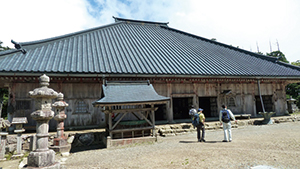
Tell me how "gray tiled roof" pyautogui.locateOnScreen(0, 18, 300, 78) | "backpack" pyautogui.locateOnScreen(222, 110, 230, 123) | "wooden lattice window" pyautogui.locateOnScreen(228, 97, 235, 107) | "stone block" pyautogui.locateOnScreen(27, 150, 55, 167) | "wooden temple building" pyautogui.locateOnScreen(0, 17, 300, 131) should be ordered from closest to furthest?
"stone block" pyautogui.locateOnScreen(27, 150, 55, 167) → "backpack" pyautogui.locateOnScreen(222, 110, 230, 123) → "wooden temple building" pyautogui.locateOnScreen(0, 17, 300, 131) → "gray tiled roof" pyautogui.locateOnScreen(0, 18, 300, 78) → "wooden lattice window" pyautogui.locateOnScreen(228, 97, 235, 107)

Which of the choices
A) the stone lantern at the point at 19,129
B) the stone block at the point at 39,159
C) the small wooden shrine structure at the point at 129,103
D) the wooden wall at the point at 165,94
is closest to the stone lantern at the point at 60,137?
the stone lantern at the point at 19,129

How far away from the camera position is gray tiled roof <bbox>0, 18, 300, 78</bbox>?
905 cm

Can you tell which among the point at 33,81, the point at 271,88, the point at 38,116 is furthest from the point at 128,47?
the point at 271,88

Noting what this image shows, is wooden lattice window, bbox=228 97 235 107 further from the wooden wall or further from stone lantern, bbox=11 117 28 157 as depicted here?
stone lantern, bbox=11 117 28 157

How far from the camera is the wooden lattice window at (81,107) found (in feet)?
29.9

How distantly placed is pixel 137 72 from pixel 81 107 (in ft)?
11.9

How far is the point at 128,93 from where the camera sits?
760cm

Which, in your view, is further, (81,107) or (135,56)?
(135,56)

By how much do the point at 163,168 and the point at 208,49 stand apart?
13.2m

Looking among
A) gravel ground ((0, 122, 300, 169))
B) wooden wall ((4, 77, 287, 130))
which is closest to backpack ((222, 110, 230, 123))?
gravel ground ((0, 122, 300, 169))

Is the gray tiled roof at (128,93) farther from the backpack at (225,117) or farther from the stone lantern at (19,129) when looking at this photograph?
the stone lantern at (19,129)

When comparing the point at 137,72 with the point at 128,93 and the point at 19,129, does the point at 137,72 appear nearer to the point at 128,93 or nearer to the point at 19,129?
the point at 128,93

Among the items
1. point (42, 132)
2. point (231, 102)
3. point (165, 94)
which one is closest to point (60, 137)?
point (42, 132)

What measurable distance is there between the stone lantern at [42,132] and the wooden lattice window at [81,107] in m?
4.74
